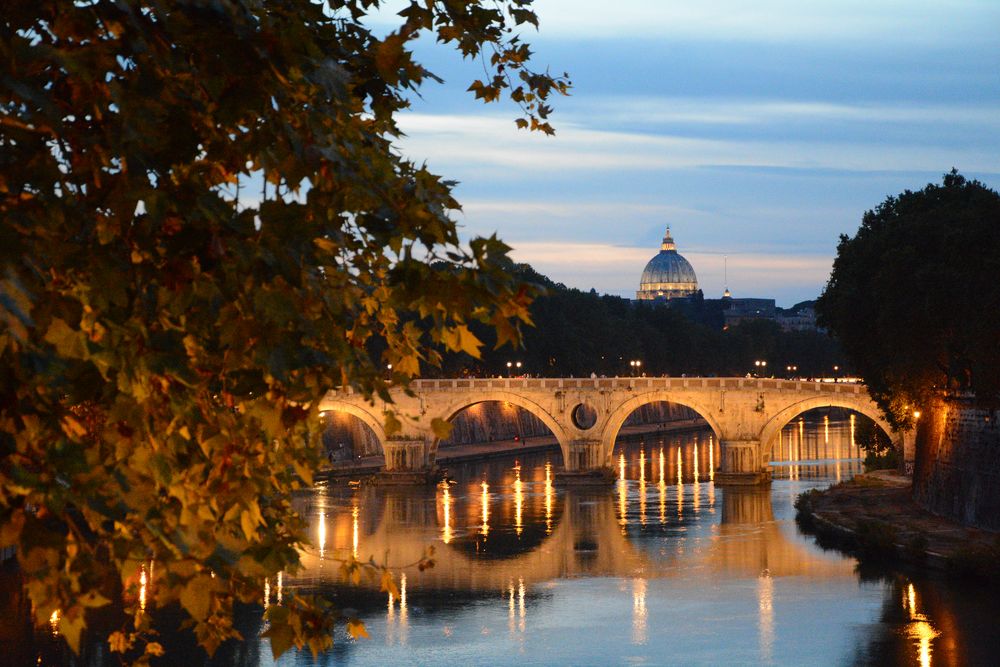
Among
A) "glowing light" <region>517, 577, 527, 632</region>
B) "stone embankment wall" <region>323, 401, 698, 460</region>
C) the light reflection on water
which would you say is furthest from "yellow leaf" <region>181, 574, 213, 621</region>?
"stone embankment wall" <region>323, 401, 698, 460</region>

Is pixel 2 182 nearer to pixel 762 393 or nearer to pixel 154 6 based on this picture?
pixel 154 6

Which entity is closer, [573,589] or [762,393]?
[573,589]

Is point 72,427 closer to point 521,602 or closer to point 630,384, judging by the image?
point 521,602

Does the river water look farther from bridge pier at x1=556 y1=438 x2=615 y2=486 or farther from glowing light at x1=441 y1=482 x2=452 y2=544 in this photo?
bridge pier at x1=556 y1=438 x2=615 y2=486

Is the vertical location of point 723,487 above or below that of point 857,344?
below

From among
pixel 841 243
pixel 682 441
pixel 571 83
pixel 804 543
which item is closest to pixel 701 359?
pixel 682 441

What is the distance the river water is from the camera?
30516 mm

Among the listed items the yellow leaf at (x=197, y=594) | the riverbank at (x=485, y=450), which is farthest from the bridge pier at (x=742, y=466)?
the yellow leaf at (x=197, y=594)

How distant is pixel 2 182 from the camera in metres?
5.15

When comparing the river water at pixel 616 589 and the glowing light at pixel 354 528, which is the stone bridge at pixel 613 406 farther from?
the glowing light at pixel 354 528

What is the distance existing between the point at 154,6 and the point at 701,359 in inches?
4825

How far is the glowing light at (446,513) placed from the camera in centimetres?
4766

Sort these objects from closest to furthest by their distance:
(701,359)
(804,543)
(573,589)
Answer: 1. (573,589)
2. (804,543)
3. (701,359)

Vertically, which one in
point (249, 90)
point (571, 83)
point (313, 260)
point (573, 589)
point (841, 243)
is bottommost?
point (573, 589)
